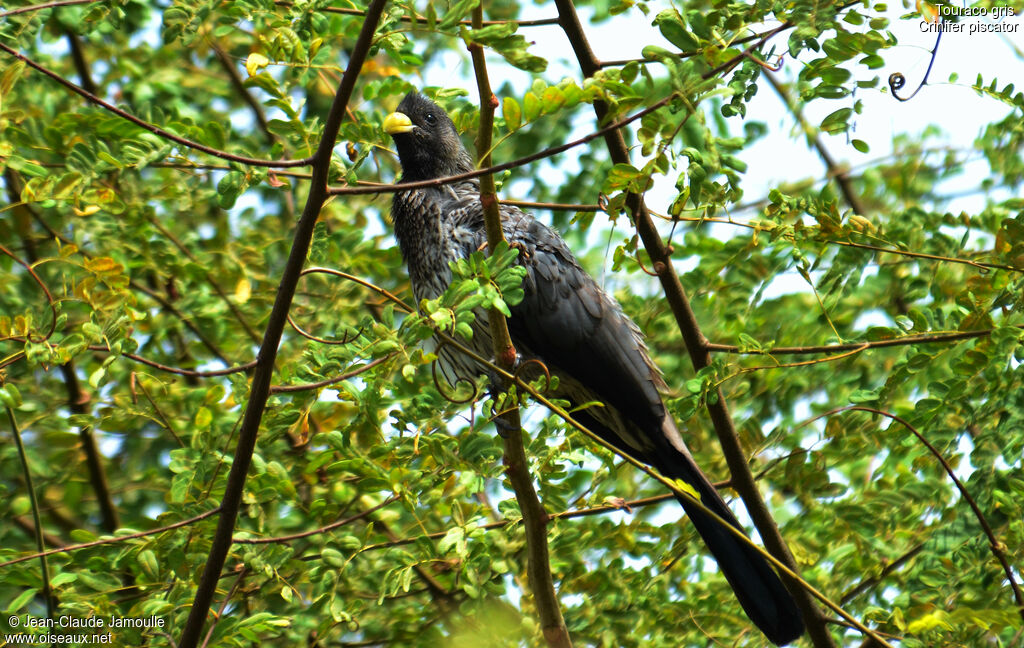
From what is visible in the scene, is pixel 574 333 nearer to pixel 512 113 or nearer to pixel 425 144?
pixel 425 144

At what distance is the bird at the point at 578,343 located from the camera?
12.0 ft

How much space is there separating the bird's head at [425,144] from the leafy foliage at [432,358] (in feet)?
0.64

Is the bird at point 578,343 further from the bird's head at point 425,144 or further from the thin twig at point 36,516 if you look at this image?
the thin twig at point 36,516

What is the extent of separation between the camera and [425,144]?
448 cm

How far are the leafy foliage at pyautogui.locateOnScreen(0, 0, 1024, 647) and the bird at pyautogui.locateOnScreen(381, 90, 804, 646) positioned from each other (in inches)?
7.9

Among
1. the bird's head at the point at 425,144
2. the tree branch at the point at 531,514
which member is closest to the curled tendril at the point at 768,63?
the tree branch at the point at 531,514

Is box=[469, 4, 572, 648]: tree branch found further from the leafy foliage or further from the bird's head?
the bird's head

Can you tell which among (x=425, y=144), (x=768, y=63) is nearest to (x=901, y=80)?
(x=768, y=63)

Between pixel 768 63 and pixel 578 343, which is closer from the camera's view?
pixel 768 63

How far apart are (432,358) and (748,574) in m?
1.80

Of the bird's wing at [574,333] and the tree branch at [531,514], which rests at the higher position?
the bird's wing at [574,333]

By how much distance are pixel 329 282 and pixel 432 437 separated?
188cm

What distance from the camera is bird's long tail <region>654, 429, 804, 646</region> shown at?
11.5 ft

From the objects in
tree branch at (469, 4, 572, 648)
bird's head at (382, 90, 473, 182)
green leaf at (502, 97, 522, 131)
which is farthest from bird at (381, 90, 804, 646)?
green leaf at (502, 97, 522, 131)
